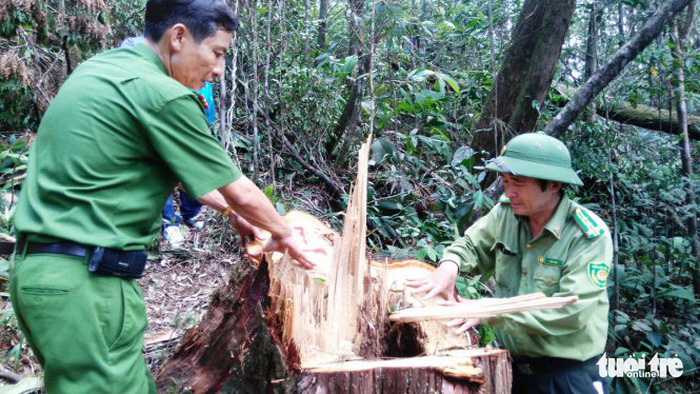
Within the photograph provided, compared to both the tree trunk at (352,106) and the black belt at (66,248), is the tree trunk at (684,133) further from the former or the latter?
the black belt at (66,248)

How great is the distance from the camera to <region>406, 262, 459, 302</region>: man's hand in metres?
2.64

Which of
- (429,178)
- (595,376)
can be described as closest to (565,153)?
(595,376)

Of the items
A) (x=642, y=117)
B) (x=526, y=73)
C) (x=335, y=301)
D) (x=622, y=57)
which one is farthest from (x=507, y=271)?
(x=642, y=117)

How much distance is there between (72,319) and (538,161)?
1.97m

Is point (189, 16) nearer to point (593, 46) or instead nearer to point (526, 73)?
point (526, 73)

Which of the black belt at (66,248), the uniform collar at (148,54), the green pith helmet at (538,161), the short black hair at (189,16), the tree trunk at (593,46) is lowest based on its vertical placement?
the black belt at (66,248)

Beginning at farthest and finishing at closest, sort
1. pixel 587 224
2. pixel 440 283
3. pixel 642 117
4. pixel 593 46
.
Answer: pixel 642 117
pixel 593 46
pixel 440 283
pixel 587 224

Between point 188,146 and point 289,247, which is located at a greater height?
point 188,146

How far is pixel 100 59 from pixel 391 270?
5.80ft

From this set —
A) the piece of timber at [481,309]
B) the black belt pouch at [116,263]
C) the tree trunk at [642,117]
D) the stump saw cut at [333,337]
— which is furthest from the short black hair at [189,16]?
the tree trunk at [642,117]

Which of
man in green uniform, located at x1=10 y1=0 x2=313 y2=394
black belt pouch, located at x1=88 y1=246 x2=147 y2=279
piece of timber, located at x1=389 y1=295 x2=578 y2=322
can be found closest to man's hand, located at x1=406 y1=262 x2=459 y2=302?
piece of timber, located at x1=389 y1=295 x2=578 y2=322

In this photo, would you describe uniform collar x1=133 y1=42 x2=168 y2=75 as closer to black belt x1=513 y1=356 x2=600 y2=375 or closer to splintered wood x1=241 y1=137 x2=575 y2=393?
splintered wood x1=241 y1=137 x2=575 y2=393

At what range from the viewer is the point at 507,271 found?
268cm

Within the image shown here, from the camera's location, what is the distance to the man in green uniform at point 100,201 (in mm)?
1810
